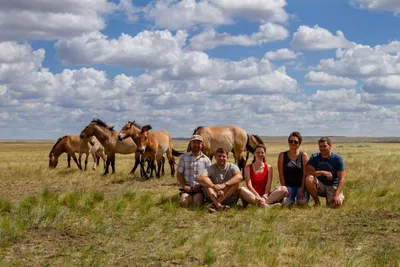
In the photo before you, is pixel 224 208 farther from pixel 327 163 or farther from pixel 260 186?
pixel 327 163

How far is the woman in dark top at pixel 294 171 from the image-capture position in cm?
→ 957

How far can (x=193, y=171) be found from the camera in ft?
32.4

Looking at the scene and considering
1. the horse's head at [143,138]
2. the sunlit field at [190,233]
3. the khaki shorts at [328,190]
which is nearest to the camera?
the sunlit field at [190,233]

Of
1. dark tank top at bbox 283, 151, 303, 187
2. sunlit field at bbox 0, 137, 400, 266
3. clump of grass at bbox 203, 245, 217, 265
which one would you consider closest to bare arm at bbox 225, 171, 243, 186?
sunlit field at bbox 0, 137, 400, 266

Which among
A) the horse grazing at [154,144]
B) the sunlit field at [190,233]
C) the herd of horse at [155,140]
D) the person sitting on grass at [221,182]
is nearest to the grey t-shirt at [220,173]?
the person sitting on grass at [221,182]

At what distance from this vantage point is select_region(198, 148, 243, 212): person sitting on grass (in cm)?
918

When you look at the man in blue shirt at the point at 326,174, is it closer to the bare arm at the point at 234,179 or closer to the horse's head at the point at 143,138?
the bare arm at the point at 234,179

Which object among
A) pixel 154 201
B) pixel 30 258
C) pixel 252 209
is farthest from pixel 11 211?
pixel 252 209

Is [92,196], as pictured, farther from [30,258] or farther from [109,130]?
[109,130]

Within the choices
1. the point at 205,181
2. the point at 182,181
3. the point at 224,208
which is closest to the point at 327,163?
the point at 224,208

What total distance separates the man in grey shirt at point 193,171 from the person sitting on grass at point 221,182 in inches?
11.0

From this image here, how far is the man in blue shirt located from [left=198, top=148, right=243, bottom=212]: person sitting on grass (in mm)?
1496

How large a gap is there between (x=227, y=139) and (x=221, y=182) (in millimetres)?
7020

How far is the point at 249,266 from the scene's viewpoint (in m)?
5.43
